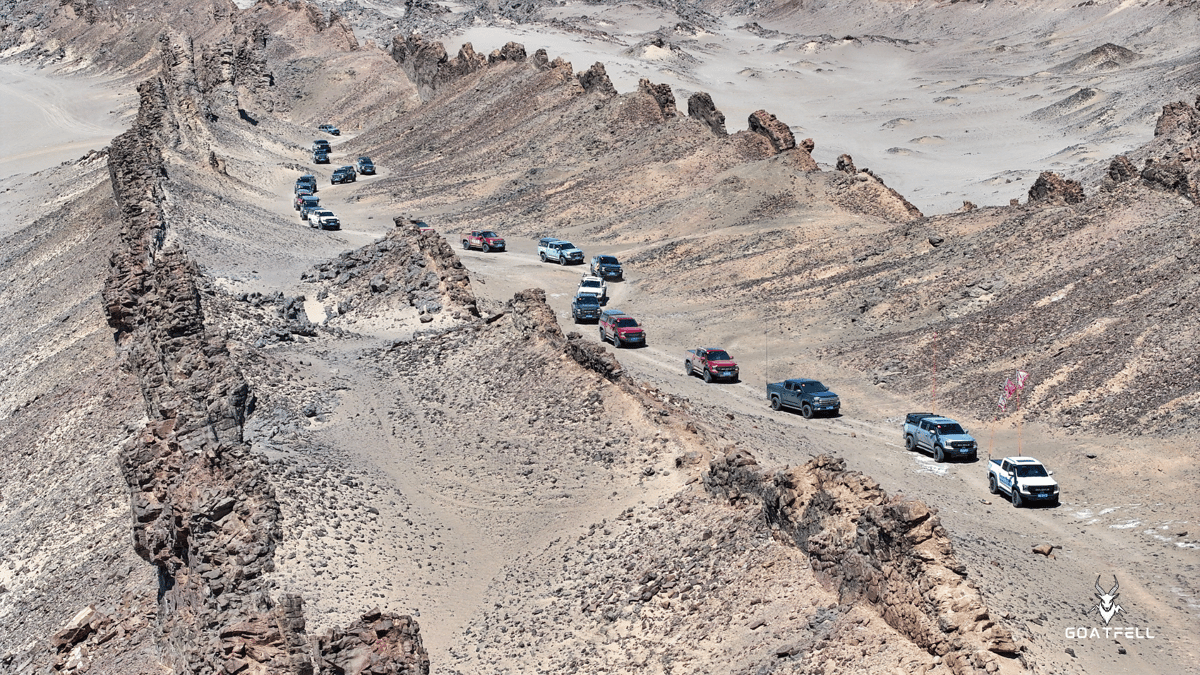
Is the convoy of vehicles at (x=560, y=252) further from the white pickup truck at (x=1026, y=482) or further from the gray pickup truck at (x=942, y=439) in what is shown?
the white pickup truck at (x=1026, y=482)

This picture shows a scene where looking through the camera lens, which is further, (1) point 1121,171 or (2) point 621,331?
(1) point 1121,171

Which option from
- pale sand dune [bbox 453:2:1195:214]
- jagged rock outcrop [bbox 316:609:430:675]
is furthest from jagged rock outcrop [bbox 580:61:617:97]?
jagged rock outcrop [bbox 316:609:430:675]

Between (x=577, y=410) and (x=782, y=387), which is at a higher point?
(x=577, y=410)

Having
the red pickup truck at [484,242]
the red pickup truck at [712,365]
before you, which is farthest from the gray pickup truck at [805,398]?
the red pickup truck at [484,242]

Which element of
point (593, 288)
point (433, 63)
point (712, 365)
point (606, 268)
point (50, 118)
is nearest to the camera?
point (712, 365)

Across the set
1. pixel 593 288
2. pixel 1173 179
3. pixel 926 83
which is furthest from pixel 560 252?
pixel 926 83

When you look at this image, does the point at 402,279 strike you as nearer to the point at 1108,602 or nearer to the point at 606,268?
the point at 606,268
